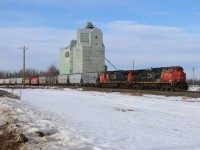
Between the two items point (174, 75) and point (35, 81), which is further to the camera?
point (35, 81)

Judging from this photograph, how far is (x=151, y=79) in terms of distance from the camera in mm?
44844

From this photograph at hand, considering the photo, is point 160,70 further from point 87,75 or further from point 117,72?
point 87,75

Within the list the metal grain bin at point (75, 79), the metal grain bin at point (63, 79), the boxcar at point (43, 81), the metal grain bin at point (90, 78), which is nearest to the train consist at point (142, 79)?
the metal grain bin at point (90, 78)

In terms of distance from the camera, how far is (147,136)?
34.7 ft

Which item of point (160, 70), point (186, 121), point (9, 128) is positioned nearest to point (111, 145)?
point (9, 128)

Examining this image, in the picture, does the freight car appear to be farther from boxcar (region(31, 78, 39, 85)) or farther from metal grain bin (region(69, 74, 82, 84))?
boxcar (region(31, 78, 39, 85))

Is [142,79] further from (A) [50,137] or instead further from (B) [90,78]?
(A) [50,137]

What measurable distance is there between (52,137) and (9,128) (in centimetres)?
221

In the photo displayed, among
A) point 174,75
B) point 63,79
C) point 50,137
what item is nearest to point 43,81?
point 63,79

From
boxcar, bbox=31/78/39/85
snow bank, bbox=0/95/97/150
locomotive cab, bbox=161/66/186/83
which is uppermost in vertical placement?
locomotive cab, bbox=161/66/186/83

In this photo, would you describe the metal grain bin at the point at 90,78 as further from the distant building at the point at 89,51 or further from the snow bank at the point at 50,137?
the snow bank at the point at 50,137

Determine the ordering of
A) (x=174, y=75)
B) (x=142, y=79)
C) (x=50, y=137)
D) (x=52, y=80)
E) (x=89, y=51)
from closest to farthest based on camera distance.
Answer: (x=50, y=137)
(x=174, y=75)
(x=142, y=79)
(x=52, y=80)
(x=89, y=51)

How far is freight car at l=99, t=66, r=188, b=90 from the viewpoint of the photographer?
1606 inches

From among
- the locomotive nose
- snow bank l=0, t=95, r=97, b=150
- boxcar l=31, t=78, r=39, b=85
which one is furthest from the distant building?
snow bank l=0, t=95, r=97, b=150
